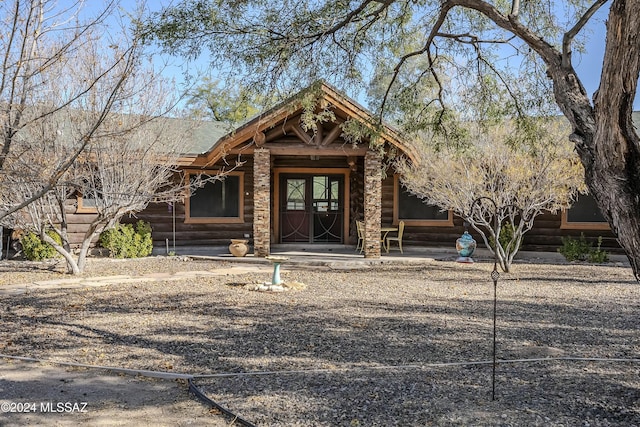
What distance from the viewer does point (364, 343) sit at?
5922mm

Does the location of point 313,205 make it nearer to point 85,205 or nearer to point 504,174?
point 85,205

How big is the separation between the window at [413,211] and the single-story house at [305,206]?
31 mm

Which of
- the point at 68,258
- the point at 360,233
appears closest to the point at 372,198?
the point at 360,233

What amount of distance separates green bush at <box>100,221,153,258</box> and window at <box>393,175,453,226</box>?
742 centimetres

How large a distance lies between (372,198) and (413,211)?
337 cm

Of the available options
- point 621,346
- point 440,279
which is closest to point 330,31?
point 621,346

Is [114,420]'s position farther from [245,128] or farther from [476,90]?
[245,128]

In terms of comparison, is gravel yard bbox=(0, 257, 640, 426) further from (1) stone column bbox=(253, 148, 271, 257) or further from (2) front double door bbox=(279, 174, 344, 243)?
(2) front double door bbox=(279, 174, 344, 243)

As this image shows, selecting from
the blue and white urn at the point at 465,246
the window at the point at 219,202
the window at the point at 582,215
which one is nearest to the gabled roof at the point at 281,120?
the window at the point at 219,202

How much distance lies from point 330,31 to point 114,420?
5364mm

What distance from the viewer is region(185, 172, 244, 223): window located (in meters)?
15.8

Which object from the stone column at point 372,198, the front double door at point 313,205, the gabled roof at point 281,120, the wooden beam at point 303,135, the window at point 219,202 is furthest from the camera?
the front double door at point 313,205

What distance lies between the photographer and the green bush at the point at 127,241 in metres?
13.7

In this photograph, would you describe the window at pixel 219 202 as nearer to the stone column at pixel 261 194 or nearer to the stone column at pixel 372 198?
the stone column at pixel 261 194
